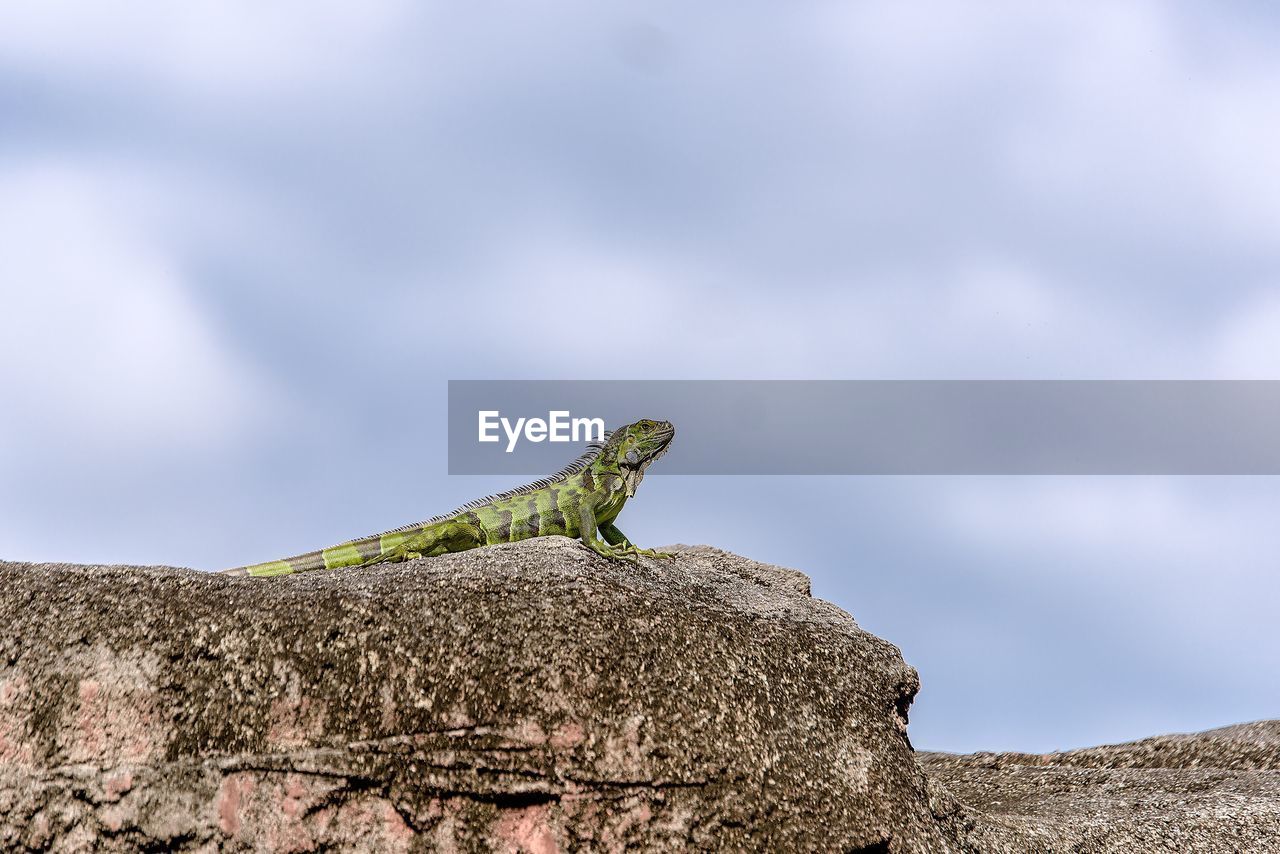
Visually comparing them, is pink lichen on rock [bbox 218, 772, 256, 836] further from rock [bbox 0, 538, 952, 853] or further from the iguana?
the iguana

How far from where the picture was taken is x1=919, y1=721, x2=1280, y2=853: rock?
11586 millimetres

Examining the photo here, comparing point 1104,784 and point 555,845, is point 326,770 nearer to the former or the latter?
point 555,845

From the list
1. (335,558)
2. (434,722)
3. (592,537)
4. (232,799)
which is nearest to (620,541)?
(592,537)

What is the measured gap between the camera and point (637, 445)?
47.9 ft

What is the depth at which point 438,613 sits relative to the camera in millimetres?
9812

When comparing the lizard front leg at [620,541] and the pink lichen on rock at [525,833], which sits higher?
the lizard front leg at [620,541]

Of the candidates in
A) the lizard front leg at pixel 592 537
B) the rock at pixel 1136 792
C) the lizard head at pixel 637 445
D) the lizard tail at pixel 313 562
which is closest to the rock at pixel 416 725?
the lizard front leg at pixel 592 537

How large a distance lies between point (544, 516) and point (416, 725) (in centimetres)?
506

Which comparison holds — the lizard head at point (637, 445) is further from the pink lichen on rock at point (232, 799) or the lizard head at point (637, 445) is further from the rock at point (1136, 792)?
the pink lichen on rock at point (232, 799)

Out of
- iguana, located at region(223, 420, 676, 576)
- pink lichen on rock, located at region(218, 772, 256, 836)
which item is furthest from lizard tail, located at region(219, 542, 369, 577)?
pink lichen on rock, located at region(218, 772, 256, 836)

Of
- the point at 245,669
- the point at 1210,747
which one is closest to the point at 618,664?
the point at 245,669

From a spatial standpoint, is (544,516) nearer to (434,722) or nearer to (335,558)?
(335,558)

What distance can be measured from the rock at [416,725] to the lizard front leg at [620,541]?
7.83ft

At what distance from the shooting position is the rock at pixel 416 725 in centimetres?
878
